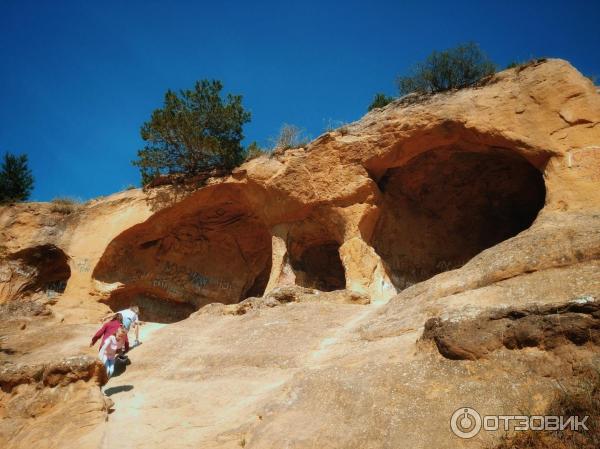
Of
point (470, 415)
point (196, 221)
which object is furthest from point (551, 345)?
point (196, 221)

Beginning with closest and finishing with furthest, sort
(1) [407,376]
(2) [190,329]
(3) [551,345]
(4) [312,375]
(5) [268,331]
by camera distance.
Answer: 1. (3) [551,345]
2. (1) [407,376]
3. (4) [312,375]
4. (5) [268,331]
5. (2) [190,329]

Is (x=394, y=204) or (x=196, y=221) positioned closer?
(x=394, y=204)

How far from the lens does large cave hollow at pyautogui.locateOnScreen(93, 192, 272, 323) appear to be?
54.2 feet

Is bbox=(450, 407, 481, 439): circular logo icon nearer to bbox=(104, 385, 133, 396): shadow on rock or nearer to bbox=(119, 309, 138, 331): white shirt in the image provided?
bbox=(104, 385, 133, 396): shadow on rock

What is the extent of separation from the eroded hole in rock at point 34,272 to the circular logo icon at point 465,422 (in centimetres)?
1524

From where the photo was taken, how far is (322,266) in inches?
637

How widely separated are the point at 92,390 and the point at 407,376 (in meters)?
4.15

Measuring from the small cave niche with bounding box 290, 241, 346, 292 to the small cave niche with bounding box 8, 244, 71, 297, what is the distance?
8200mm

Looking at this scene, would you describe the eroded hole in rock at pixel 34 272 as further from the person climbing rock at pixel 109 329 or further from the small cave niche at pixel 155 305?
the person climbing rock at pixel 109 329

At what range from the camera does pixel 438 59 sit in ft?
44.5

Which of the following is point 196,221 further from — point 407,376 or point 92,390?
point 407,376

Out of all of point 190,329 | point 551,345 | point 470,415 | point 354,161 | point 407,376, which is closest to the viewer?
point 470,415

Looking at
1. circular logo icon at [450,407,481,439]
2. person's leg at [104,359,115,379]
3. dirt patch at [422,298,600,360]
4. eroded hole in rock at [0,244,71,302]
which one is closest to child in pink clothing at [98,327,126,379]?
person's leg at [104,359,115,379]

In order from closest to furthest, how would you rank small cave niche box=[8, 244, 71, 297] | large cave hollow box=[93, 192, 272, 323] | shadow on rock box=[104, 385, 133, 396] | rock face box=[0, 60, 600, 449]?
1. rock face box=[0, 60, 600, 449]
2. shadow on rock box=[104, 385, 133, 396]
3. large cave hollow box=[93, 192, 272, 323]
4. small cave niche box=[8, 244, 71, 297]
